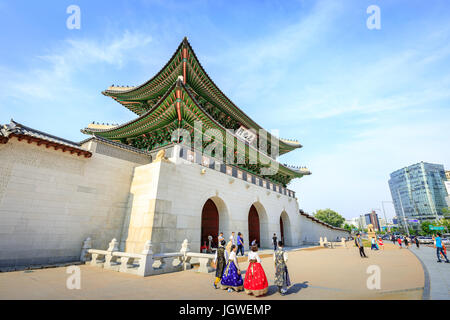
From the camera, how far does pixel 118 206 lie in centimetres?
1120

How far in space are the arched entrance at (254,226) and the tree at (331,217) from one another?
163ft

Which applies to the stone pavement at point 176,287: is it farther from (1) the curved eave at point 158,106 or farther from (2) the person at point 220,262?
(1) the curved eave at point 158,106

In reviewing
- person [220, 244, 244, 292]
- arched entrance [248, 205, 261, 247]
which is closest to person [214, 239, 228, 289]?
person [220, 244, 244, 292]

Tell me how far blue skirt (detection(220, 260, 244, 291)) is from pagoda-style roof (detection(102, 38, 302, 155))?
13407 mm

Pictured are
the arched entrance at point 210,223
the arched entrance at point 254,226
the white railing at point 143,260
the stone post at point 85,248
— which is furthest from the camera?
the arched entrance at point 254,226

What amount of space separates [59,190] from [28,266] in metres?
3.18

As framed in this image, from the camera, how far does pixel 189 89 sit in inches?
651

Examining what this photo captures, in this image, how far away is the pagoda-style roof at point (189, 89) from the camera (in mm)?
14617

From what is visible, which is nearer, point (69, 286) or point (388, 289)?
point (388, 289)

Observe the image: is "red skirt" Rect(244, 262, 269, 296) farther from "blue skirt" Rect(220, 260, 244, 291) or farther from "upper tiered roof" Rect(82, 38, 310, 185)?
"upper tiered roof" Rect(82, 38, 310, 185)

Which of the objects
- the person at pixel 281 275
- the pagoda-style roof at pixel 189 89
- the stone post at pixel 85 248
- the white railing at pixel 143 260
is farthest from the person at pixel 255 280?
the pagoda-style roof at pixel 189 89
